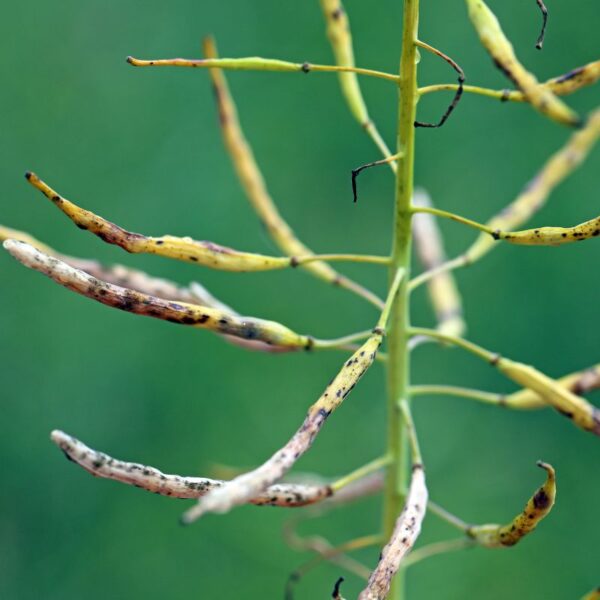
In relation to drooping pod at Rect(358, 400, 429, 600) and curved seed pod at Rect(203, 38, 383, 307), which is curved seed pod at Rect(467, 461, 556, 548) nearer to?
drooping pod at Rect(358, 400, 429, 600)

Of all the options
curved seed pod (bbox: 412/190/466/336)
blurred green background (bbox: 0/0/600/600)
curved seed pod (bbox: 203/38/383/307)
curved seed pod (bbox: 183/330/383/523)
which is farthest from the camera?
blurred green background (bbox: 0/0/600/600)

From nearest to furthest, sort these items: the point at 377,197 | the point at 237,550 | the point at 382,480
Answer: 1. the point at 382,480
2. the point at 237,550
3. the point at 377,197

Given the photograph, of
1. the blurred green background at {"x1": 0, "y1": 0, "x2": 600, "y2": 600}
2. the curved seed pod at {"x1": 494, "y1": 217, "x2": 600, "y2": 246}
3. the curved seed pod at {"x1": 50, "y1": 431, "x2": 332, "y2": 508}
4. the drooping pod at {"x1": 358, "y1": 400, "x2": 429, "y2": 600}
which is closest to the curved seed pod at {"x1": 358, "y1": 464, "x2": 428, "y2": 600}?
the drooping pod at {"x1": 358, "y1": 400, "x2": 429, "y2": 600}

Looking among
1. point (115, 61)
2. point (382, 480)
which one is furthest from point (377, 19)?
point (382, 480)

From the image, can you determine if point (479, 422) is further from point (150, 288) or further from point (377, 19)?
point (150, 288)

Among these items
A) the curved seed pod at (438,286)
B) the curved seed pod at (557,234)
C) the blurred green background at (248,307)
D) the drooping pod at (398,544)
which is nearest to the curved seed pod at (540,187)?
the curved seed pod at (438,286)

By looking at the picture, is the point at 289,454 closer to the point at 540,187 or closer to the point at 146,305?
the point at 146,305
